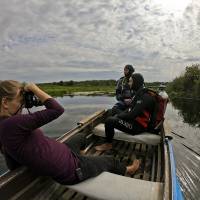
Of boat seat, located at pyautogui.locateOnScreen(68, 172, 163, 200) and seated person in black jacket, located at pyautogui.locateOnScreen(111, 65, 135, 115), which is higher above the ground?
seated person in black jacket, located at pyautogui.locateOnScreen(111, 65, 135, 115)

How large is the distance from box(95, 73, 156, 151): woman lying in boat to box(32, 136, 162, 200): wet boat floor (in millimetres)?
387

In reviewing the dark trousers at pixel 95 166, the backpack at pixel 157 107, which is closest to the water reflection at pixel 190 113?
the backpack at pixel 157 107

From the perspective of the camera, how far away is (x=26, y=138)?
2.96 metres

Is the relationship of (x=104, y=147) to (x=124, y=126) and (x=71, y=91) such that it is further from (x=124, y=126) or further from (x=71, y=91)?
(x=71, y=91)

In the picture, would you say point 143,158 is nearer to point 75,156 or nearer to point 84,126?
point 84,126

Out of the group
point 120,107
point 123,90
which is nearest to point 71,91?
point 120,107

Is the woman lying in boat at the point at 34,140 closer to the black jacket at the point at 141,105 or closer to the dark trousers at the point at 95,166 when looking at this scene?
the dark trousers at the point at 95,166

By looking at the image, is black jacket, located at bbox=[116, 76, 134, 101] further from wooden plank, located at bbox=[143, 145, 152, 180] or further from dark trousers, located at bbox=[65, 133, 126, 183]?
dark trousers, located at bbox=[65, 133, 126, 183]

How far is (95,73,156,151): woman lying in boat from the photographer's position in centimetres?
601

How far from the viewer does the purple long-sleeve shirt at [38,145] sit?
2828 millimetres

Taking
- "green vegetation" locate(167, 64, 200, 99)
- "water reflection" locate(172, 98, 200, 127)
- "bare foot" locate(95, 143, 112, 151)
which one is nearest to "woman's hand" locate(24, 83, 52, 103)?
"bare foot" locate(95, 143, 112, 151)

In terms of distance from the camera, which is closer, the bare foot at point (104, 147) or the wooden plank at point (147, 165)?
the wooden plank at point (147, 165)

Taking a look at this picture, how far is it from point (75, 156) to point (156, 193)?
1103 millimetres

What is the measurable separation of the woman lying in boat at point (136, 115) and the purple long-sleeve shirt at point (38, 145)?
2.87 m
